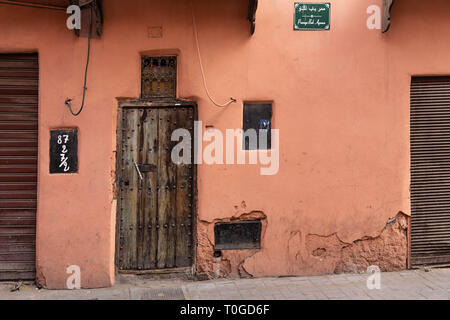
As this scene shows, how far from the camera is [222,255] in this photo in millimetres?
5773

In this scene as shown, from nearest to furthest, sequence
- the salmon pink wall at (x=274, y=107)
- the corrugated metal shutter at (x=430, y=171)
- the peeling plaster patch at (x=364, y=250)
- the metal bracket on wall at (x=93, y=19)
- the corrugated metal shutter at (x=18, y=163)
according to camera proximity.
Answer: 1. the metal bracket on wall at (x=93, y=19)
2. the salmon pink wall at (x=274, y=107)
3. the corrugated metal shutter at (x=18, y=163)
4. the peeling plaster patch at (x=364, y=250)
5. the corrugated metal shutter at (x=430, y=171)

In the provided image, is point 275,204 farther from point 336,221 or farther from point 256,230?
point 336,221

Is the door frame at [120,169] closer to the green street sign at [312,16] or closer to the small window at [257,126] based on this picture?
the small window at [257,126]

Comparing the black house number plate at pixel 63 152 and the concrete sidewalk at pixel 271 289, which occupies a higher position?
the black house number plate at pixel 63 152

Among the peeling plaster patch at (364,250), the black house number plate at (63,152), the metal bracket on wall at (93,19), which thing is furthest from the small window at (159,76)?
the peeling plaster patch at (364,250)

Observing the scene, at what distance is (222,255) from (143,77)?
8.27 ft

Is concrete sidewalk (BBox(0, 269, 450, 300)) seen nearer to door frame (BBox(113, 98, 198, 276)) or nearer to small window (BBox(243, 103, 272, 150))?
door frame (BBox(113, 98, 198, 276))

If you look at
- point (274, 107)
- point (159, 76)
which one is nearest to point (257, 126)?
point (274, 107)

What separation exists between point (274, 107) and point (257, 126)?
333 millimetres

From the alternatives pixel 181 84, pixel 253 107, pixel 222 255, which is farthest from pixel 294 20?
pixel 222 255

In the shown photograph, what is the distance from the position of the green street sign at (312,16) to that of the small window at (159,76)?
5.58 ft

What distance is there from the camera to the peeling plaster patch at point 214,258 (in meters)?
5.75

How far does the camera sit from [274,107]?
19.1 ft
